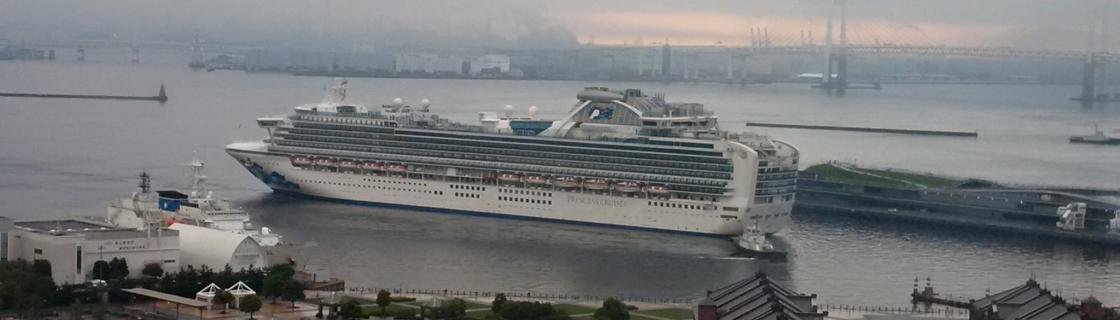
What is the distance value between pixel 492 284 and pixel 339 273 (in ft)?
4.02

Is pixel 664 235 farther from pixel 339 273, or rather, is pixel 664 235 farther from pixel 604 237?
pixel 339 273

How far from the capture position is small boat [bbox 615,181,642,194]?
2008cm

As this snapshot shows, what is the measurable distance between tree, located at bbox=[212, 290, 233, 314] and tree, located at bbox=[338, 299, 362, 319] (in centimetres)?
84

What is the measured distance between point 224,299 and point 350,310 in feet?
3.22

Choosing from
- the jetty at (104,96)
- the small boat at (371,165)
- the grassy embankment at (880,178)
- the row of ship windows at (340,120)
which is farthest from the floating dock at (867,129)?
the small boat at (371,165)

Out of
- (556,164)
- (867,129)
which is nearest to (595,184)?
(556,164)

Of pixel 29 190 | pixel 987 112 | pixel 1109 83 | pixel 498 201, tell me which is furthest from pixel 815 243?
pixel 1109 83

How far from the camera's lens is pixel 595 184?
802 inches

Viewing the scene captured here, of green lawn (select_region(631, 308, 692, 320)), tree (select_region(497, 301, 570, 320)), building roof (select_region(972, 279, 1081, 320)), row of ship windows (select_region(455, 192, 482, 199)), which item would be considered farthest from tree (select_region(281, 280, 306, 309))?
row of ship windows (select_region(455, 192, 482, 199))

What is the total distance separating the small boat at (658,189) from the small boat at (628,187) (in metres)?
0.10

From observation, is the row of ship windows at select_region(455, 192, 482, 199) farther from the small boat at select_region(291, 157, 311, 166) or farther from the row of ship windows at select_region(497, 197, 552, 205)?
the small boat at select_region(291, 157, 311, 166)

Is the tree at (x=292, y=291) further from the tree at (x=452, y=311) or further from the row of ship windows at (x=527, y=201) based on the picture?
the row of ship windows at (x=527, y=201)

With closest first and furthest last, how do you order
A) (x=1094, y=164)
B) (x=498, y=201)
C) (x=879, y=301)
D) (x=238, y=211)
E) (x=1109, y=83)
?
(x=879, y=301) → (x=238, y=211) → (x=498, y=201) → (x=1094, y=164) → (x=1109, y=83)

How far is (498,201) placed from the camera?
20859 mm
